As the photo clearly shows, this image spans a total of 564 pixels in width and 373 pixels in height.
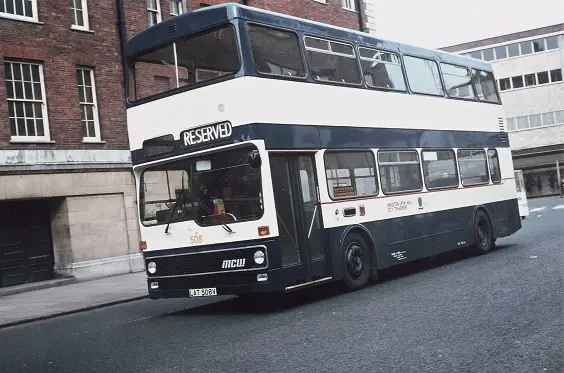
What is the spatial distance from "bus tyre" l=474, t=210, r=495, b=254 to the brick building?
1034cm

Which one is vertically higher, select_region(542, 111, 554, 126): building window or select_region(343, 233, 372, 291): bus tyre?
select_region(542, 111, 554, 126): building window

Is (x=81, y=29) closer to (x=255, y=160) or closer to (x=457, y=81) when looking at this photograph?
(x=457, y=81)

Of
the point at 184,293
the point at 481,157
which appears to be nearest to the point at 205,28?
the point at 184,293

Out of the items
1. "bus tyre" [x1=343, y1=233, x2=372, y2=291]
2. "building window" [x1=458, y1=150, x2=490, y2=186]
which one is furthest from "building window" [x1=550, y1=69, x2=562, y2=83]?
"bus tyre" [x1=343, y1=233, x2=372, y2=291]

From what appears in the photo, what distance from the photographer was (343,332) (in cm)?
716

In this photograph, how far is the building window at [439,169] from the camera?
1292cm

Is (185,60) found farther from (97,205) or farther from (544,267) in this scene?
(97,205)

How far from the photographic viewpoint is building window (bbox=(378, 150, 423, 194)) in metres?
11.7

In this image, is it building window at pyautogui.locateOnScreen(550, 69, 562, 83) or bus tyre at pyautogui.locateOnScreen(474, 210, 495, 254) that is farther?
building window at pyautogui.locateOnScreen(550, 69, 562, 83)

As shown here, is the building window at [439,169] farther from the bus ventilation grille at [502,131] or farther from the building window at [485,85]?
the bus ventilation grille at [502,131]

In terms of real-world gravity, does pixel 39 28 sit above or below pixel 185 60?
above

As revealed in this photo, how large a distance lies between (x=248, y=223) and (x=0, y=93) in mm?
10912

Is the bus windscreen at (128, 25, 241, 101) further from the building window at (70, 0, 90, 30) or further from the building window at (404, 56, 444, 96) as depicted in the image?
the building window at (70, 0, 90, 30)

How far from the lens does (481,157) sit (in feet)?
49.3
